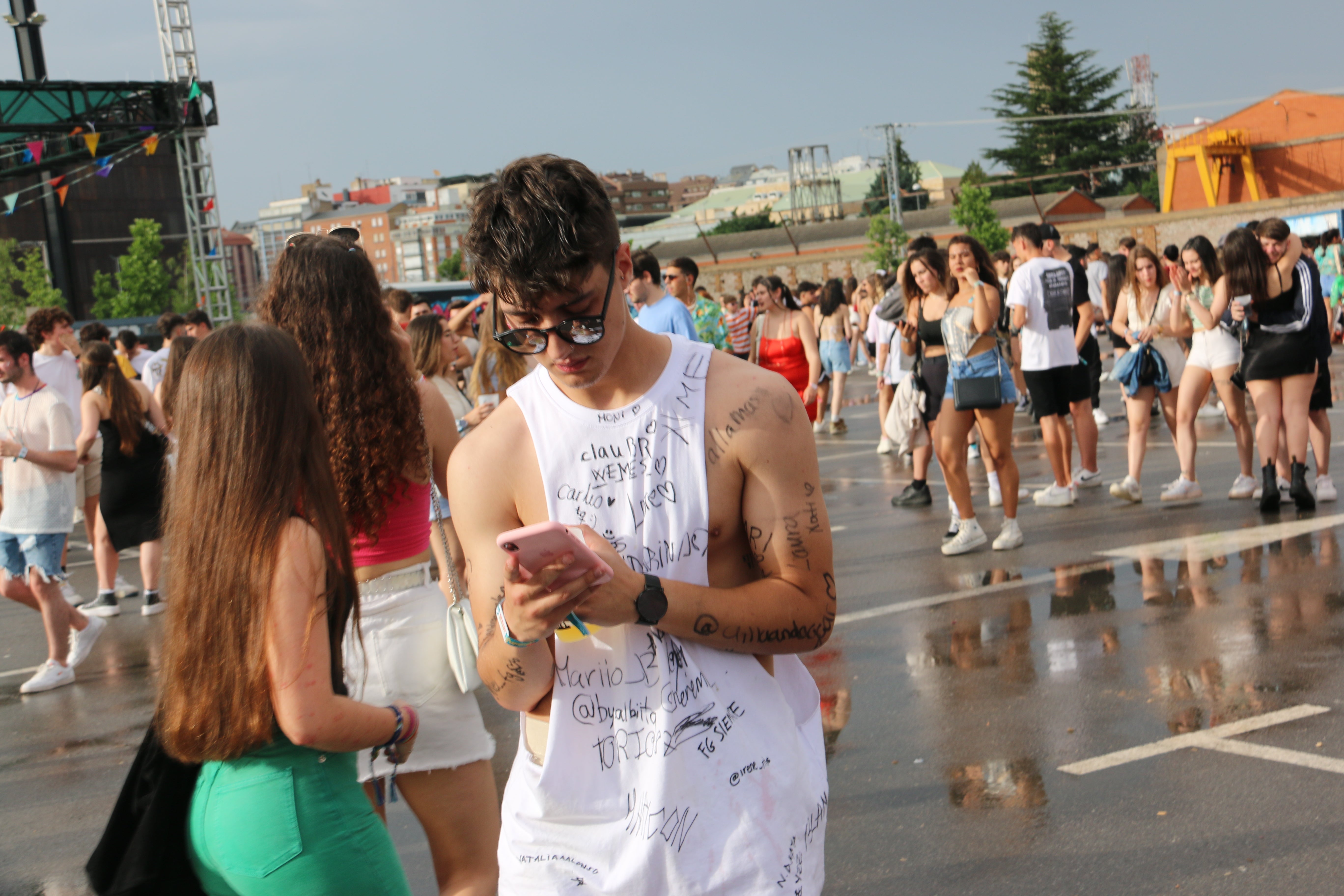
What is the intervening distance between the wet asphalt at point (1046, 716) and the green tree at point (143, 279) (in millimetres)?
55464

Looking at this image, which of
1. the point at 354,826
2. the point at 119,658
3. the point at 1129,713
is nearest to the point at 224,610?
the point at 354,826

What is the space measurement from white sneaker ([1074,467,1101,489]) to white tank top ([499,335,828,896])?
838 centimetres

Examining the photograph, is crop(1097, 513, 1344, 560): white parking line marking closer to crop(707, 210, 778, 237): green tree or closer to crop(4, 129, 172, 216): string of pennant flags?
crop(4, 129, 172, 216): string of pennant flags

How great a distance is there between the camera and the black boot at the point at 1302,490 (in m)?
7.91

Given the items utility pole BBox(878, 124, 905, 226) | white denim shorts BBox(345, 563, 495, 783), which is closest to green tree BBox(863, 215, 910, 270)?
utility pole BBox(878, 124, 905, 226)

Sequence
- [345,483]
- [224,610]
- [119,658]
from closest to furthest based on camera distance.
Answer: [224,610], [345,483], [119,658]

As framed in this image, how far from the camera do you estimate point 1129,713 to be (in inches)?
187

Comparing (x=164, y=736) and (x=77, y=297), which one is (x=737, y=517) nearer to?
(x=164, y=736)

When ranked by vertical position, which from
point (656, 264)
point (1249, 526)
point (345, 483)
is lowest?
point (1249, 526)

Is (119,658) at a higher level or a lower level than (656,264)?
lower

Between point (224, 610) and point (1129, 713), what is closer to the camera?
point (224, 610)

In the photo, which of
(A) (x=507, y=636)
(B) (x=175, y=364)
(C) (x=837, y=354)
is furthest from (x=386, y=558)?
(C) (x=837, y=354)

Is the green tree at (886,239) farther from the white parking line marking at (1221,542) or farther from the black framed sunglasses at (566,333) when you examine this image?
the black framed sunglasses at (566,333)

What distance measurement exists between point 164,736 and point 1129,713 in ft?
12.1
